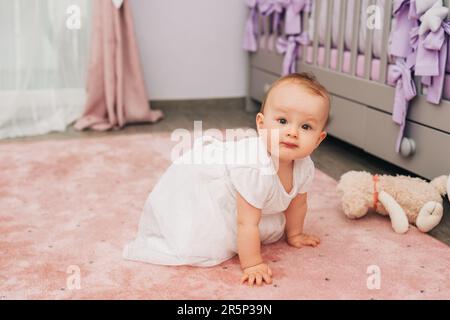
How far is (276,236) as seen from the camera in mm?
1319

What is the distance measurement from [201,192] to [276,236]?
0.22 meters

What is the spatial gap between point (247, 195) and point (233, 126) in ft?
5.09

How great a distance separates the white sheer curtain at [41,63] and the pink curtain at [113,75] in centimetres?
9

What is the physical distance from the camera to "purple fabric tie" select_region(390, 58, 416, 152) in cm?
167

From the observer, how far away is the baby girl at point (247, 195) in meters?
1.13

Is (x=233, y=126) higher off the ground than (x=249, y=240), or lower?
lower

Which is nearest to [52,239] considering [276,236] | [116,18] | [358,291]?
[276,236]

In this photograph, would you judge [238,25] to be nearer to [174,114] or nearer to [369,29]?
[174,114]

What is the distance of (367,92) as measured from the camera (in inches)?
76.3

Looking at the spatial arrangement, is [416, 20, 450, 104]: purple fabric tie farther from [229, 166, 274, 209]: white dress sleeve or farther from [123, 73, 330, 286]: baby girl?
[229, 166, 274, 209]: white dress sleeve

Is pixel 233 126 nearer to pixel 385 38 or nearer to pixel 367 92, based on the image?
pixel 367 92

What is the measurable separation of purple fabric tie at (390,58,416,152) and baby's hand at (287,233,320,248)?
1.90 feet

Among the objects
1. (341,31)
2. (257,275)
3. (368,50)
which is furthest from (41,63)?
(257,275)

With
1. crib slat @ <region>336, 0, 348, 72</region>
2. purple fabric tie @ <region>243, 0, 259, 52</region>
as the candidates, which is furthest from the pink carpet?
purple fabric tie @ <region>243, 0, 259, 52</region>
